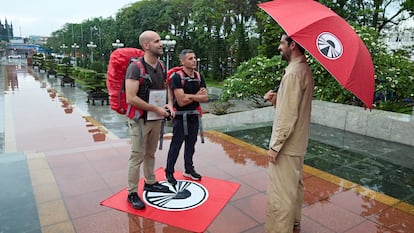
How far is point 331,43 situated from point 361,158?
333 centimetres

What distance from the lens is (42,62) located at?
116 feet

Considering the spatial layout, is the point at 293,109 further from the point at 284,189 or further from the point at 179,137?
the point at 179,137

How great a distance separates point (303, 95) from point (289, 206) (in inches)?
32.0

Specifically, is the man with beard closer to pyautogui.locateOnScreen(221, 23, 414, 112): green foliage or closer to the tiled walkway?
the tiled walkway

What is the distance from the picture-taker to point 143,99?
2.92 m

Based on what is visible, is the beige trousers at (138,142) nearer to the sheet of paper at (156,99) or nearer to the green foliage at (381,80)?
the sheet of paper at (156,99)

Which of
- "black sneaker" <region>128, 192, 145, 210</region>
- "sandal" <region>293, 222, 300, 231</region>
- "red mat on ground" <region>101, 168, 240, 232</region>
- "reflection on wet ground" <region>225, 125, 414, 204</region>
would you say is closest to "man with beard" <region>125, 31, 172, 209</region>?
"black sneaker" <region>128, 192, 145, 210</region>

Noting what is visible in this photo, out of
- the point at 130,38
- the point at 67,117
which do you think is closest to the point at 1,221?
the point at 67,117

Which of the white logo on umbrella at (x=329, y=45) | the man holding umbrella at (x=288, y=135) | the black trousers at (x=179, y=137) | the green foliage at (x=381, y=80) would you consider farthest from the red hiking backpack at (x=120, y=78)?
the green foliage at (x=381, y=80)

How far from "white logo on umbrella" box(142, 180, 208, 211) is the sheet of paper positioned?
2.77 feet

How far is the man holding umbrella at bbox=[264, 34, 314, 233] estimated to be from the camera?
84.2 inches

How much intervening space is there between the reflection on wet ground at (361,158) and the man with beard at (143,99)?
96.9 inches

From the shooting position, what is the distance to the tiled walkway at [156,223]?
276cm

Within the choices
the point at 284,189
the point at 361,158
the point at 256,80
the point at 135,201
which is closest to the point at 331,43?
the point at 284,189
